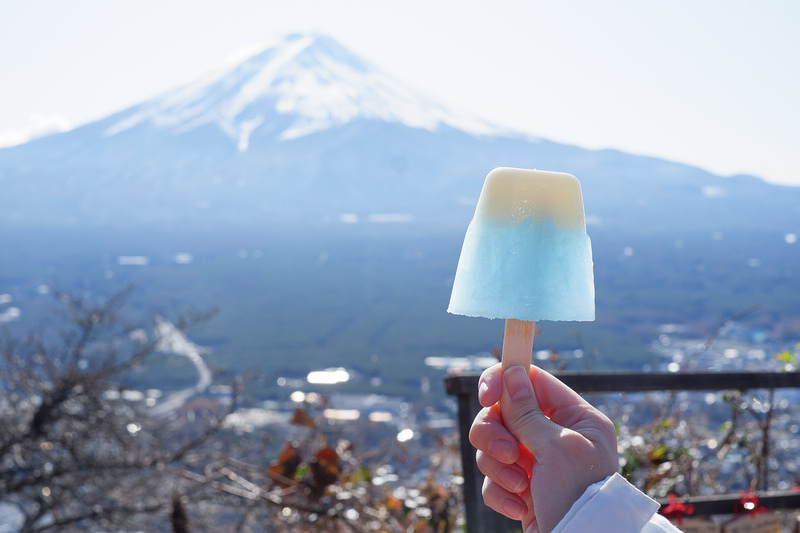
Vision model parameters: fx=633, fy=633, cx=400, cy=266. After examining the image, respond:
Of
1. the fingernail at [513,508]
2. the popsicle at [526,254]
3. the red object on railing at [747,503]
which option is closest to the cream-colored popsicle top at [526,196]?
the popsicle at [526,254]

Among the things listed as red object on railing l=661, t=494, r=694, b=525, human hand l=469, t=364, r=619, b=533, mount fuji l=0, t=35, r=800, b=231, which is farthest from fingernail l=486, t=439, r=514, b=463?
mount fuji l=0, t=35, r=800, b=231

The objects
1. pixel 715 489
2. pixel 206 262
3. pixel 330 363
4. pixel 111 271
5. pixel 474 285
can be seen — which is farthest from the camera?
pixel 206 262

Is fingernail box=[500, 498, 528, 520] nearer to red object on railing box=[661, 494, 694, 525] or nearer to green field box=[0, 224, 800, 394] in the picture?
red object on railing box=[661, 494, 694, 525]

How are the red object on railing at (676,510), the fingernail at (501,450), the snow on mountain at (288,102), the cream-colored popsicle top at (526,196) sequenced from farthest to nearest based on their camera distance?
the snow on mountain at (288,102), the red object on railing at (676,510), the cream-colored popsicle top at (526,196), the fingernail at (501,450)

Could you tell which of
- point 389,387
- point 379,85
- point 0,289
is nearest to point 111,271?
point 0,289

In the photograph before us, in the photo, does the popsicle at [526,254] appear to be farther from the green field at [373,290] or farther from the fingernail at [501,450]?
the green field at [373,290]

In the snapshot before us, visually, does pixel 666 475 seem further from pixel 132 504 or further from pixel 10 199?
pixel 10 199
